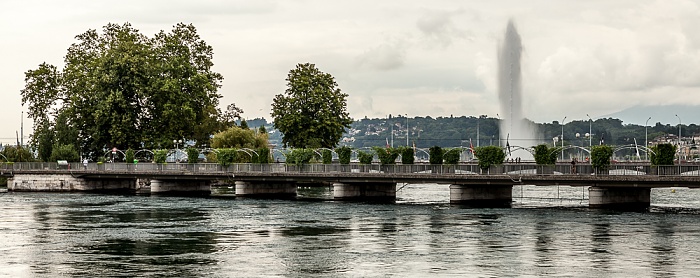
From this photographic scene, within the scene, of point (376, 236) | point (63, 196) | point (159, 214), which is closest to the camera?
point (376, 236)

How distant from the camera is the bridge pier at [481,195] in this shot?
96281 millimetres

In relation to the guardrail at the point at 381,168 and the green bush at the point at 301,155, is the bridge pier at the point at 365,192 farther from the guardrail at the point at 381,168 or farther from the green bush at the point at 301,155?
the green bush at the point at 301,155

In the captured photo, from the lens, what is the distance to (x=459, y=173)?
94438 mm

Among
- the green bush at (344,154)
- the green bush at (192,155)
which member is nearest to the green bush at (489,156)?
the green bush at (344,154)

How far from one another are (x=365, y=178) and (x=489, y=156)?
13.0m

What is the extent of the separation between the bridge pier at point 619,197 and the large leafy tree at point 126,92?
59.5 meters

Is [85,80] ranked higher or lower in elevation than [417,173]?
higher

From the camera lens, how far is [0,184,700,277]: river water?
47562mm

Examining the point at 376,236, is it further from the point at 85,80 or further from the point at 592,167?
the point at 85,80

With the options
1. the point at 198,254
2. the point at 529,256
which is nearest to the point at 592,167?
the point at 529,256

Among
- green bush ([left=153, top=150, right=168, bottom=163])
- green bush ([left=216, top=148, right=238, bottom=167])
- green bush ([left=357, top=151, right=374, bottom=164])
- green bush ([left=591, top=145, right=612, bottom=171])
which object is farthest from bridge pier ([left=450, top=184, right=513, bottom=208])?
green bush ([left=153, top=150, right=168, bottom=163])

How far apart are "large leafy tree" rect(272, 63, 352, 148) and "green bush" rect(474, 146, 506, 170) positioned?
4624cm

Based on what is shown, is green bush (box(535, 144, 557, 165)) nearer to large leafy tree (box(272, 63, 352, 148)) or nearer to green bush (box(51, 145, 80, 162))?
large leafy tree (box(272, 63, 352, 148))

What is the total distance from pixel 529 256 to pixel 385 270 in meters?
8.59
